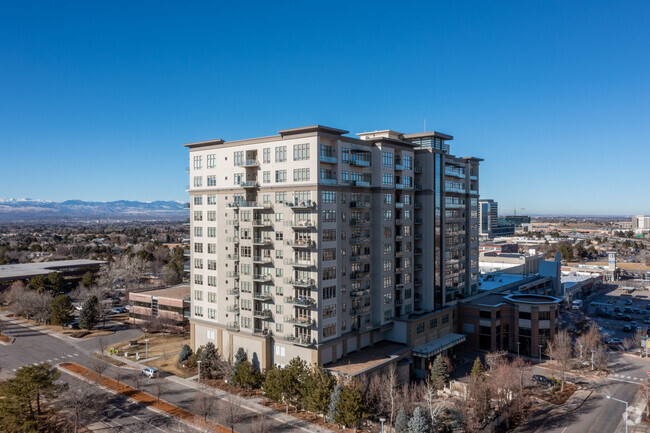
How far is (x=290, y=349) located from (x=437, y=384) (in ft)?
61.6

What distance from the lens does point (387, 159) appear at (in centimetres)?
6028

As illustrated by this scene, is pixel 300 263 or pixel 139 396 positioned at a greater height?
pixel 300 263

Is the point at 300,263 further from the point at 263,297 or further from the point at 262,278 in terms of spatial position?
the point at 263,297

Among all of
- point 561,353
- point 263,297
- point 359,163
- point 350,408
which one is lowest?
point 350,408

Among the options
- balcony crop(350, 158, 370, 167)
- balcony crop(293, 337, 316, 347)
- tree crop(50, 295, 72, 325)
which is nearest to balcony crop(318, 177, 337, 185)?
balcony crop(350, 158, 370, 167)

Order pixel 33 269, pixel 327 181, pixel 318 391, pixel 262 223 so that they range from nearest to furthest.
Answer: pixel 318 391
pixel 327 181
pixel 262 223
pixel 33 269

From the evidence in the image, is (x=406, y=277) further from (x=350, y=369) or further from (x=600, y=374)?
(x=600, y=374)

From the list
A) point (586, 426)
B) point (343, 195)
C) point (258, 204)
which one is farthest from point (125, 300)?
point (586, 426)

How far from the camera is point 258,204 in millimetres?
55812

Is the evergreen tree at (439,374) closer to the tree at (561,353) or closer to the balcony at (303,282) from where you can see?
the tree at (561,353)

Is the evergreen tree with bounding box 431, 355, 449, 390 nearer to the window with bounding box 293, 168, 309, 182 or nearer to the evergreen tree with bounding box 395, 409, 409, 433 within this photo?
the evergreen tree with bounding box 395, 409, 409, 433

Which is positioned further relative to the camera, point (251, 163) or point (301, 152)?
point (251, 163)

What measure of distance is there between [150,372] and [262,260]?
73.8 feet

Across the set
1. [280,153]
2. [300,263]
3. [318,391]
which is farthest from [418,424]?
[280,153]
